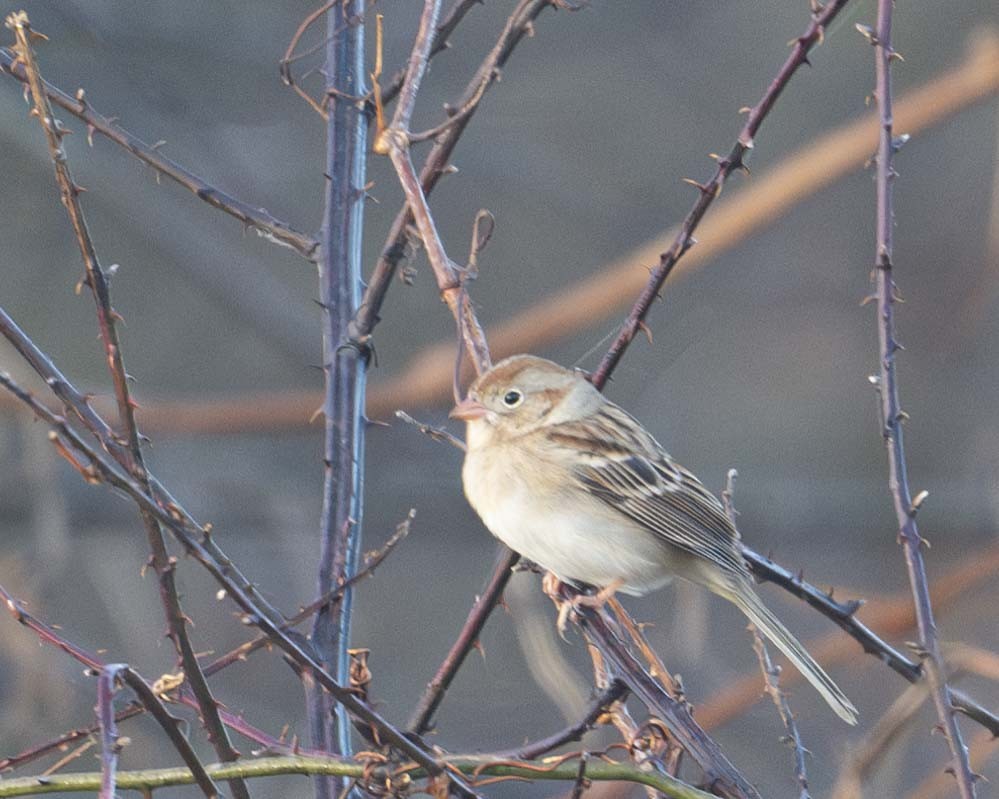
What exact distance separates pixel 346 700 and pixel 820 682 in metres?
1.42

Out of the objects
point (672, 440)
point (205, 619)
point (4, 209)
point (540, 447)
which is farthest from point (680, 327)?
point (540, 447)

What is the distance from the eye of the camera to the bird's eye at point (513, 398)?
2.85 meters

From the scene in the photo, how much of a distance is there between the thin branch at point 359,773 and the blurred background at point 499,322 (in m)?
3.04

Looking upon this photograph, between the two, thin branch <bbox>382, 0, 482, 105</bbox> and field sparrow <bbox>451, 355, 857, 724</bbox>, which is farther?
field sparrow <bbox>451, 355, 857, 724</bbox>

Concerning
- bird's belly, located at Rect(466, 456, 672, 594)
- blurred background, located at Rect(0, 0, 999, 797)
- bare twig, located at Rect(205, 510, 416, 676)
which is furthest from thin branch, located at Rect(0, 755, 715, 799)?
blurred background, located at Rect(0, 0, 999, 797)

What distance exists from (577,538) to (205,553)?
4.66 ft

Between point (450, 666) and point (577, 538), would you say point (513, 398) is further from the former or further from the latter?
point (450, 666)

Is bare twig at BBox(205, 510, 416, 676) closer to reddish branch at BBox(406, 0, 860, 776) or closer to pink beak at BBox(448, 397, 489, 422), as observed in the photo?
reddish branch at BBox(406, 0, 860, 776)

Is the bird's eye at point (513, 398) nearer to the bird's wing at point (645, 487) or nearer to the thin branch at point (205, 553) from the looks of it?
the bird's wing at point (645, 487)

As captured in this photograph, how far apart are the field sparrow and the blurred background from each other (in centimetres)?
152

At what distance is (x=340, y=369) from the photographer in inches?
87.0

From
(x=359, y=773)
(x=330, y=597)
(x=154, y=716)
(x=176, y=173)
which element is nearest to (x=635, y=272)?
(x=176, y=173)

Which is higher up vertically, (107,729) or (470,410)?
(470,410)

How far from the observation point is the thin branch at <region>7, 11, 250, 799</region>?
4.90 ft
